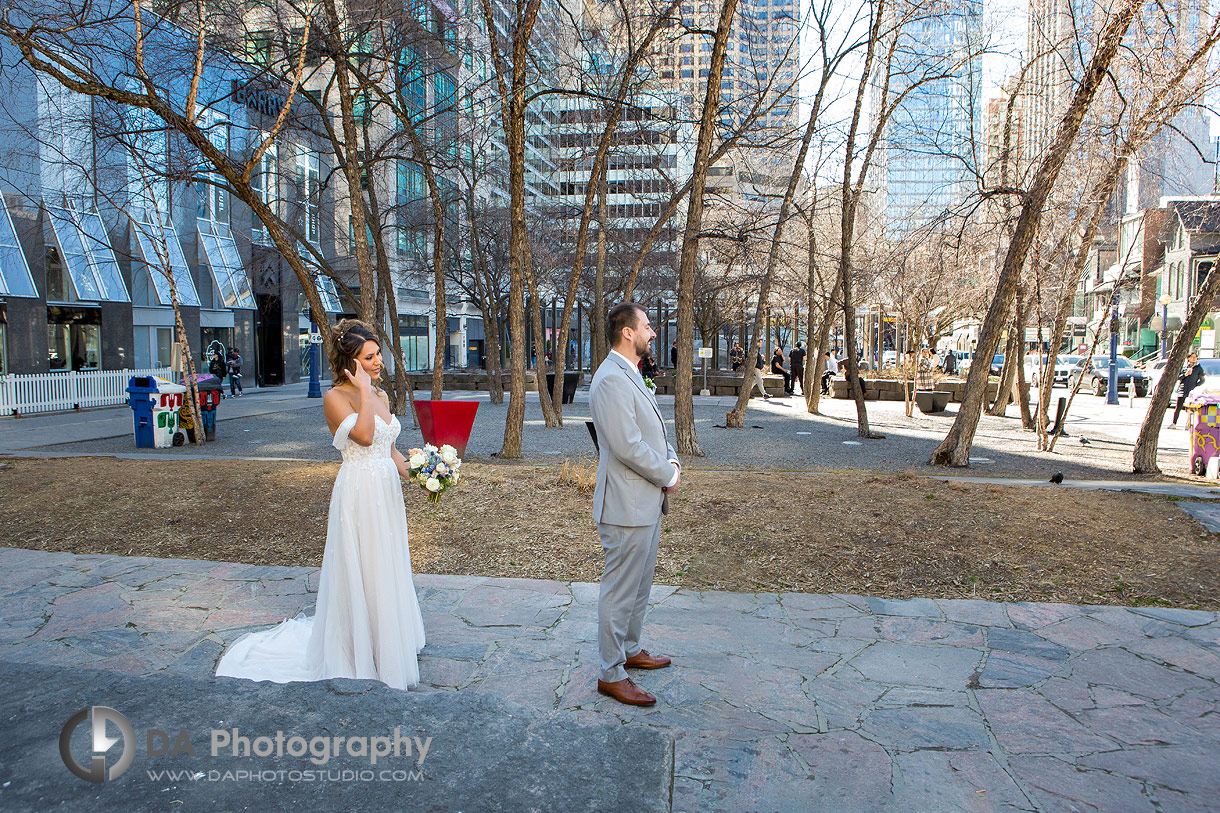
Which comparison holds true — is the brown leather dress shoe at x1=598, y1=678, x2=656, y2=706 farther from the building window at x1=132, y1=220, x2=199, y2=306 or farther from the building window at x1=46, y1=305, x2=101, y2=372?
the building window at x1=132, y1=220, x2=199, y2=306

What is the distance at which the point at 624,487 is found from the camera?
386cm

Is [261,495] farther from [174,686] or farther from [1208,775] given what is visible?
[1208,775]

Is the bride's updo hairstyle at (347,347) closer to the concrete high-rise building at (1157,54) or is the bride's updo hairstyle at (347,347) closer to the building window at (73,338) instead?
the concrete high-rise building at (1157,54)

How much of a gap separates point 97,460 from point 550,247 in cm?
1942

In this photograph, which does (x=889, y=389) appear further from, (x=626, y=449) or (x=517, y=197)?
(x=626, y=449)

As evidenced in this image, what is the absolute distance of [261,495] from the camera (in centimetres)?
842

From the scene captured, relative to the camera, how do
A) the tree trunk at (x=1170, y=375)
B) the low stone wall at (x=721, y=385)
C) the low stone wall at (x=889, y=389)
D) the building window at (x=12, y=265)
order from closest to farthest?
the tree trunk at (x=1170, y=375) → the building window at (x=12, y=265) → the low stone wall at (x=889, y=389) → the low stone wall at (x=721, y=385)

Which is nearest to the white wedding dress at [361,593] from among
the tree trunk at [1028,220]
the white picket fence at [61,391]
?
the tree trunk at [1028,220]

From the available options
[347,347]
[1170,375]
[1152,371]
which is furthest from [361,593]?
[1152,371]

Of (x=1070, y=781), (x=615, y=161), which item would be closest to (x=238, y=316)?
(x=615, y=161)

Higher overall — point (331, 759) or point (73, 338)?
point (73, 338)

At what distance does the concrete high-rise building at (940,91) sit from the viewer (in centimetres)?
1288

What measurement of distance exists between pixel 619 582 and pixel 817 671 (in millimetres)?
1241

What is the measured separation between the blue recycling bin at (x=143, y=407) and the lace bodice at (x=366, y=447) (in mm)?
12083
